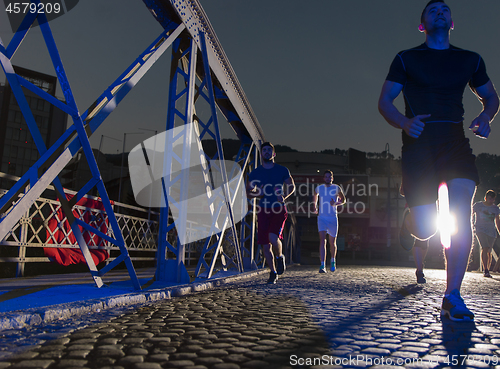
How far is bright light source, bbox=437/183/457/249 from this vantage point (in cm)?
281

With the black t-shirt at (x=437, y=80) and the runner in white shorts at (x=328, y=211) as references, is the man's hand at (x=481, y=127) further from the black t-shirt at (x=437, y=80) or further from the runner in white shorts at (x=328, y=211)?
Result: the runner in white shorts at (x=328, y=211)

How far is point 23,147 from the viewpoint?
7406 cm

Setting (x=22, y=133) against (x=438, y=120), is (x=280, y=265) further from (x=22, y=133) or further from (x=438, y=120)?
(x=22, y=133)

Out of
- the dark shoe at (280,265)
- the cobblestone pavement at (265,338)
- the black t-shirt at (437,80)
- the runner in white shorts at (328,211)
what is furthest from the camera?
the runner in white shorts at (328,211)

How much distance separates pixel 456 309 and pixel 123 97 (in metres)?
3.21

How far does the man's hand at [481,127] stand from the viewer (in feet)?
9.41

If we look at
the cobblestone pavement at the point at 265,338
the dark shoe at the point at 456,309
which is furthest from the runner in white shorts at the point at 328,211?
the dark shoe at the point at 456,309

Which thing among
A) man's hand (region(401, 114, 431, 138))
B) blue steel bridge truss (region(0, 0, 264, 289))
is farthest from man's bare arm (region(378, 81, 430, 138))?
blue steel bridge truss (region(0, 0, 264, 289))

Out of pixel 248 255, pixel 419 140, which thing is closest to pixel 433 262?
pixel 248 255

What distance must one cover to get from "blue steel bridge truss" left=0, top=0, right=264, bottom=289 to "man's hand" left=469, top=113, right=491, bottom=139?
296 centimetres

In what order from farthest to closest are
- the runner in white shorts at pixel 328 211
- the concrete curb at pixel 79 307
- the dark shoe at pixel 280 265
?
the runner in white shorts at pixel 328 211
the dark shoe at pixel 280 265
the concrete curb at pixel 79 307

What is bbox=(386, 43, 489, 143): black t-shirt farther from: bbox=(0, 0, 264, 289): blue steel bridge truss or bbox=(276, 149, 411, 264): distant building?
bbox=(276, 149, 411, 264): distant building

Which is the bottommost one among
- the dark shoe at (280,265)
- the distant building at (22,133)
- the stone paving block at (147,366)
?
the dark shoe at (280,265)

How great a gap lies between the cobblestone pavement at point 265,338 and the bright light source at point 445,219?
1.83 feet
